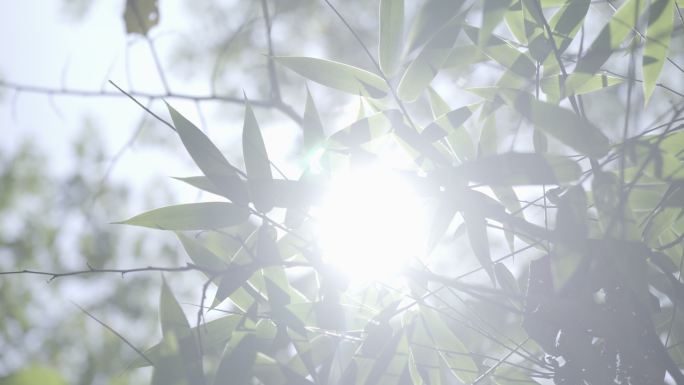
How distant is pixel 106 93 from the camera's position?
1137 mm

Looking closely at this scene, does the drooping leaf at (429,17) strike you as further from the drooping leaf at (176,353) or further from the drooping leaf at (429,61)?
the drooping leaf at (176,353)

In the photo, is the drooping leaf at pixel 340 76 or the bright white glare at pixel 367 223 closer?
the bright white glare at pixel 367 223

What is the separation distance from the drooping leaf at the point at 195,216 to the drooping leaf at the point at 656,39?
466mm

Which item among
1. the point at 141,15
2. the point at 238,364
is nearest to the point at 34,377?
the point at 238,364

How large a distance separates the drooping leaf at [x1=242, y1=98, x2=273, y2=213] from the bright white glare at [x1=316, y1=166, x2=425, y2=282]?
0.06m

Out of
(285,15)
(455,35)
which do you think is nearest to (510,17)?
(455,35)

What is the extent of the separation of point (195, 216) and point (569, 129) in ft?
1.34

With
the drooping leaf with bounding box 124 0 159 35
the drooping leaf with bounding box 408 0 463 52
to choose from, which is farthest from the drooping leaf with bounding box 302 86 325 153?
the drooping leaf with bounding box 124 0 159 35

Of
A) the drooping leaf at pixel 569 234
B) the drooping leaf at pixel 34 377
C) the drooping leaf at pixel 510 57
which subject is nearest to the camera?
the drooping leaf at pixel 34 377

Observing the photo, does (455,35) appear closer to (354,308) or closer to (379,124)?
(379,124)

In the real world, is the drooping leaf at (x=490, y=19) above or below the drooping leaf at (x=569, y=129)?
above

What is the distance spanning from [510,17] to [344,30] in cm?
180

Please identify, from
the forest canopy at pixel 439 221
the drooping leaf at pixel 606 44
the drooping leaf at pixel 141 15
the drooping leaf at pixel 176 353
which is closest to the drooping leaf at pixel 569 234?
the forest canopy at pixel 439 221

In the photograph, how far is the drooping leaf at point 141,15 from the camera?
48.3 inches
